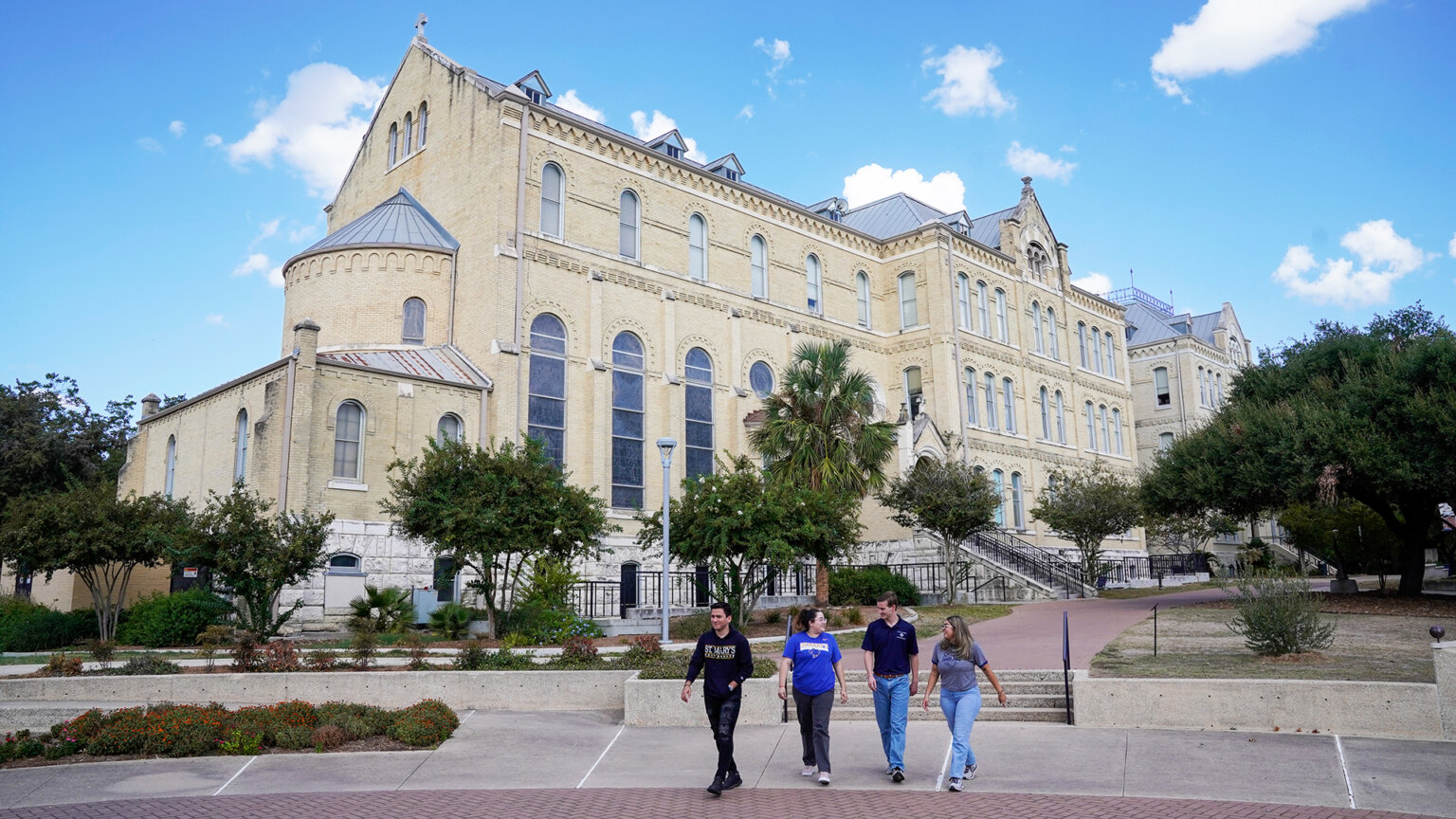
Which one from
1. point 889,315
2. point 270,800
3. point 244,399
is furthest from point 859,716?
point 889,315

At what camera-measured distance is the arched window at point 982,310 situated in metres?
44.5

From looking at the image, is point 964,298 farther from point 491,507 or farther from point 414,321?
point 491,507

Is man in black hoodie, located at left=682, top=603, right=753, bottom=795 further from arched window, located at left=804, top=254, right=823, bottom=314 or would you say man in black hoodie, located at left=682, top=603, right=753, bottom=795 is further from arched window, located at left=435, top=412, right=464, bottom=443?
arched window, located at left=804, top=254, right=823, bottom=314

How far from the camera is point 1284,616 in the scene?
14.7 m

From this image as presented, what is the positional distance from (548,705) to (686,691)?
5.40 m

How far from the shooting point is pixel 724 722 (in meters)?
9.48

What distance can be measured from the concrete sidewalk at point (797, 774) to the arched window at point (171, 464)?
2211 centimetres

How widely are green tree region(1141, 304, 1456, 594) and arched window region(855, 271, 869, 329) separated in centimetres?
1551

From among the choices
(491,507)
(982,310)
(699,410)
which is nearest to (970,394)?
(982,310)

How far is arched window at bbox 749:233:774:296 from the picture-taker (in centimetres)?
3794

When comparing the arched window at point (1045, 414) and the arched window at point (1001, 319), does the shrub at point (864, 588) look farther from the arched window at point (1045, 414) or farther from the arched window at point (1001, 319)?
the arched window at point (1045, 414)

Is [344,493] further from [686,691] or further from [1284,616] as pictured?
[1284,616]

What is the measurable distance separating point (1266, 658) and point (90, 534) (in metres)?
22.7

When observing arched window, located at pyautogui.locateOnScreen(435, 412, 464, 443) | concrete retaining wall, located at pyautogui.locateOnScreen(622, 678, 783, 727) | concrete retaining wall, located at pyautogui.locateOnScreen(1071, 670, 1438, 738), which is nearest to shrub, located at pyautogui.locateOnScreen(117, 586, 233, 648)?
arched window, located at pyautogui.locateOnScreen(435, 412, 464, 443)
